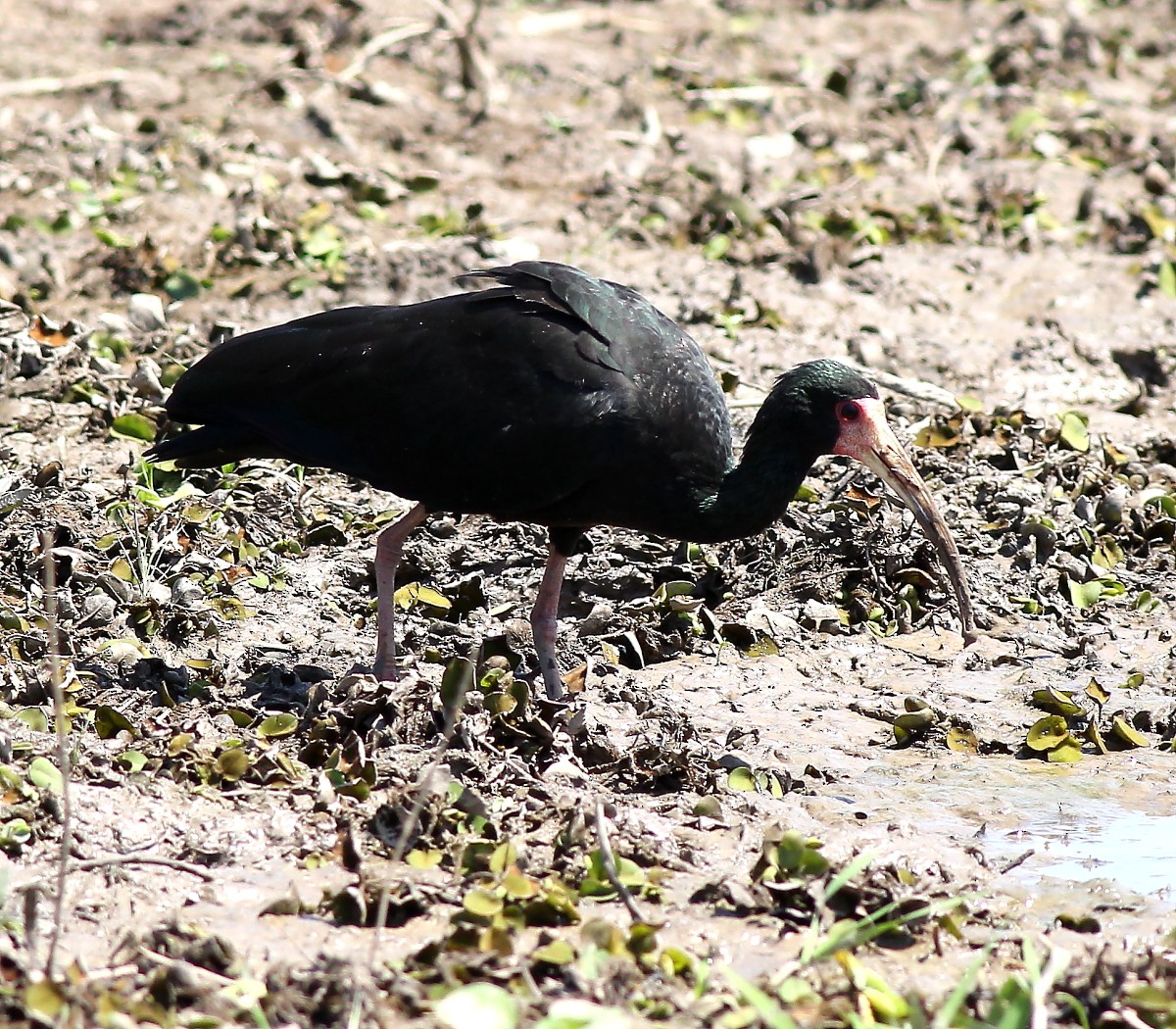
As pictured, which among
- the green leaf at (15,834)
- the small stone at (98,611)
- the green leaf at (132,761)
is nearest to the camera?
the green leaf at (15,834)

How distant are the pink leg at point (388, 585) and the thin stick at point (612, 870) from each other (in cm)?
136

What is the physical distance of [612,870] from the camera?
450cm

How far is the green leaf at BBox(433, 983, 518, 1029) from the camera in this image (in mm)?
3693

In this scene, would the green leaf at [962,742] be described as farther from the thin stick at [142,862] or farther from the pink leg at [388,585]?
the thin stick at [142,862]

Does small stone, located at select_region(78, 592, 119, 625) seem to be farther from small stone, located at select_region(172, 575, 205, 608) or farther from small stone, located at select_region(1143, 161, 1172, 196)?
small stone, located at select_region(1143, 161, 1172, 196)

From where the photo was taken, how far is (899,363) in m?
8.54

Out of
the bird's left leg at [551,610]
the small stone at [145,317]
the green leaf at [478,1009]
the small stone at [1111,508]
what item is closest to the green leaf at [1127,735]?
the small stone at [1111,508]

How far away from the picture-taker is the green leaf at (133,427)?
7395mm

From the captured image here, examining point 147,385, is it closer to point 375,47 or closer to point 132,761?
point 132,761

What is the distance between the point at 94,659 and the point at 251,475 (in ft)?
5.04

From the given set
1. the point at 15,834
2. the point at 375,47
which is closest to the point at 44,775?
the point at 15,834

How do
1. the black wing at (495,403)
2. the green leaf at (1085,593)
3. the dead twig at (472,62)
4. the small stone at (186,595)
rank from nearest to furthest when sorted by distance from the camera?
the black wing at (495,403) → the small stone at (186,595) → the green leaf at (1085,593) → the dead twig at (472,62)

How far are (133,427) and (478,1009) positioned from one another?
4.31 meters

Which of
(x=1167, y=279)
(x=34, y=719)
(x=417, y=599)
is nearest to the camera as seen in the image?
(x=34, y=719)
